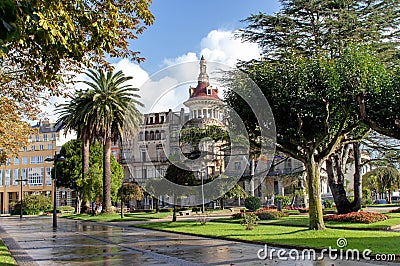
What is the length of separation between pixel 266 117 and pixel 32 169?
3289 inches

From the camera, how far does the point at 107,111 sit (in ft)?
134

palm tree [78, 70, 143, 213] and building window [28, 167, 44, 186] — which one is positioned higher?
palm tree [78, 70, 143, 213]

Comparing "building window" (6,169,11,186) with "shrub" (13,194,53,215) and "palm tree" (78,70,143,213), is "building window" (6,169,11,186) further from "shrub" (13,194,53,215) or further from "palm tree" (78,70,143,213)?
"palm tree" (78,70,143,213)

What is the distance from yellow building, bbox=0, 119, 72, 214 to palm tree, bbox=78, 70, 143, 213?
5274 centimetres

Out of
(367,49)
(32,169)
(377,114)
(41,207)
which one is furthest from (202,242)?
(32,169)

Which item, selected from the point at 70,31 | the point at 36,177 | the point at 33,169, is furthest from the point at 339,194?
the point at 33,169

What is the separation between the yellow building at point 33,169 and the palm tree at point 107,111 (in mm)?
52740

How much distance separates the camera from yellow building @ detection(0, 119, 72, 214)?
92.1m

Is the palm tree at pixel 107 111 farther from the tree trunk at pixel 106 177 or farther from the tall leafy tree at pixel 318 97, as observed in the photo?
the tall leafy tree at pixel 318 97

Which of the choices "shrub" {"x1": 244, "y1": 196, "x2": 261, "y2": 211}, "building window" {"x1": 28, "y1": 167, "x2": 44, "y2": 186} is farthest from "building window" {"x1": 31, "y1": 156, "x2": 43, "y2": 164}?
"shrub" {"x1": 244, "y1": 196, "x2": 261, "y2": 211}

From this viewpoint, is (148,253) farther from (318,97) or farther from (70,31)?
(318,97)

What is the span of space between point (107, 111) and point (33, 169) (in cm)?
5986

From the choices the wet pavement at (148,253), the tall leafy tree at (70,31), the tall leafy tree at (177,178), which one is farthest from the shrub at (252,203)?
the tall leafy tree at (70,31)

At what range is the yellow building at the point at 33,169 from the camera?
92.1m
